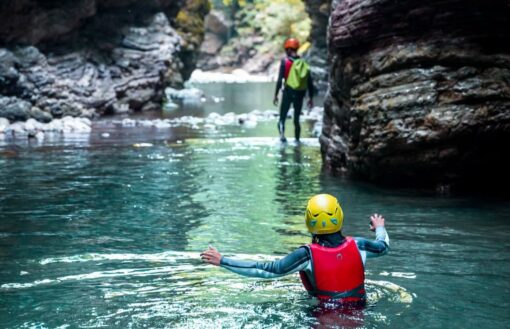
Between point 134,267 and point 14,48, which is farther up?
point 14,48

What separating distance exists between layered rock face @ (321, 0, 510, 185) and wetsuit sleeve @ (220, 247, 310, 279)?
17.2 ft

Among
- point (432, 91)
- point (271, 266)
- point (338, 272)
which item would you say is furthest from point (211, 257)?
point (432, 91)

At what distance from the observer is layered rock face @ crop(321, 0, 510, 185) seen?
9695 millimetres

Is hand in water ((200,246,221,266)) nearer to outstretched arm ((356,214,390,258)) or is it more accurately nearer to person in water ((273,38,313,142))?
outstretched arm ((356,214,390,258))

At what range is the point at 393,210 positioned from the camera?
9.23 meters

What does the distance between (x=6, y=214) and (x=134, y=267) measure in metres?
3.09

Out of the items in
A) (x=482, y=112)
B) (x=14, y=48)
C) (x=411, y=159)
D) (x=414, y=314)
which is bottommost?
(x=414, y=314)

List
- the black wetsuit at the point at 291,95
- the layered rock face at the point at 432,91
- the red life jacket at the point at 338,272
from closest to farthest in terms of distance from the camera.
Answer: the red life jacket at the point at 338,272 → the layered rock face at the point at 432,91 → the black wetsuit at the point at 291,95

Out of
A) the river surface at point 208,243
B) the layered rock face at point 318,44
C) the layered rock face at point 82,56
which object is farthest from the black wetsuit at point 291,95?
the layered rock face at point 318,44

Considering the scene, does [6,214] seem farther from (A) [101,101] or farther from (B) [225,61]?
(B) [225,61]

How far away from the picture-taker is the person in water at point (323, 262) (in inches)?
197

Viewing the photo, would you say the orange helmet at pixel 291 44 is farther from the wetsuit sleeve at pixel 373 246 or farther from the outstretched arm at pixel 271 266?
the outstretched arm at pixel 271 266

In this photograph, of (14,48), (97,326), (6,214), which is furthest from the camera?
(14,48)

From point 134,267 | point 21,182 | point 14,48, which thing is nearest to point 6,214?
point 21,182
